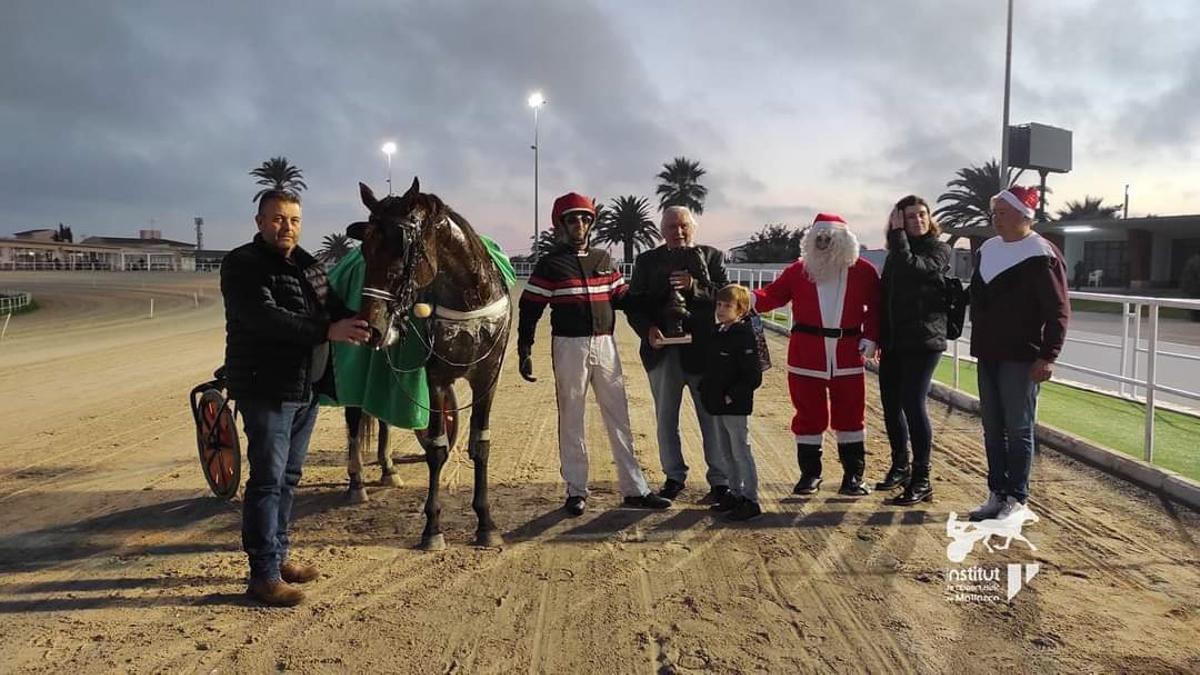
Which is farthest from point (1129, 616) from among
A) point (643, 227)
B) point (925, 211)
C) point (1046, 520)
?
point (643, 227)

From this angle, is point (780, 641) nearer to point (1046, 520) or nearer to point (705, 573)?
point (705, 573)

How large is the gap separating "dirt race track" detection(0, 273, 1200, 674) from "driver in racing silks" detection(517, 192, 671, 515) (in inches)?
10.8

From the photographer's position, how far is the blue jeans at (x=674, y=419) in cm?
446

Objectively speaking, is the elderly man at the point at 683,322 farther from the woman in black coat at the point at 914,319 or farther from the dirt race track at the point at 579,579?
the woman in black coat at the point at 914,319

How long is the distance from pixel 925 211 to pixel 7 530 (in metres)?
6.20

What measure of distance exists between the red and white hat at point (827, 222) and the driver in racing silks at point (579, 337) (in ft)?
4.61

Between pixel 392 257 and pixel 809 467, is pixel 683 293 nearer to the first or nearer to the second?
pixel 809 467

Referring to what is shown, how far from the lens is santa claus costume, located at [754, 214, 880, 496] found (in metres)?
4.44

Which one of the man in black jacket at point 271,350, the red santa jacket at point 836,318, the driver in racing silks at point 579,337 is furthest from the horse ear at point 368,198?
the red santa jacket at point 836,318

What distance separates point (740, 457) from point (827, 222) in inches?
67.1

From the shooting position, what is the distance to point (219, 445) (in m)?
4.46

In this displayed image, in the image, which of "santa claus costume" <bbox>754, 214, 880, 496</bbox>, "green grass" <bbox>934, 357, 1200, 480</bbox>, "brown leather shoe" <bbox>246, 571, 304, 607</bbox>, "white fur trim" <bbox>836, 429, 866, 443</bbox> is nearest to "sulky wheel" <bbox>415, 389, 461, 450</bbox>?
"brown leather shoe" <bbox>246, 571, 304, 607</bbox>

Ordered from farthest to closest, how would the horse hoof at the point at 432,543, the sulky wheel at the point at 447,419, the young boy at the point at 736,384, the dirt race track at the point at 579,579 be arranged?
the young boy at the point at 736,384 → the sulky wheel at the point at 447,419 → the horse hoof at the point at 432,543 → the dirt race track at the point at 579,579

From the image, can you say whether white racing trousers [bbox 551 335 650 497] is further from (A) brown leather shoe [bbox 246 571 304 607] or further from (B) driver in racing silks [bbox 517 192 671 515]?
(A) brown leather shoe [bbox 246 571 304 607]
